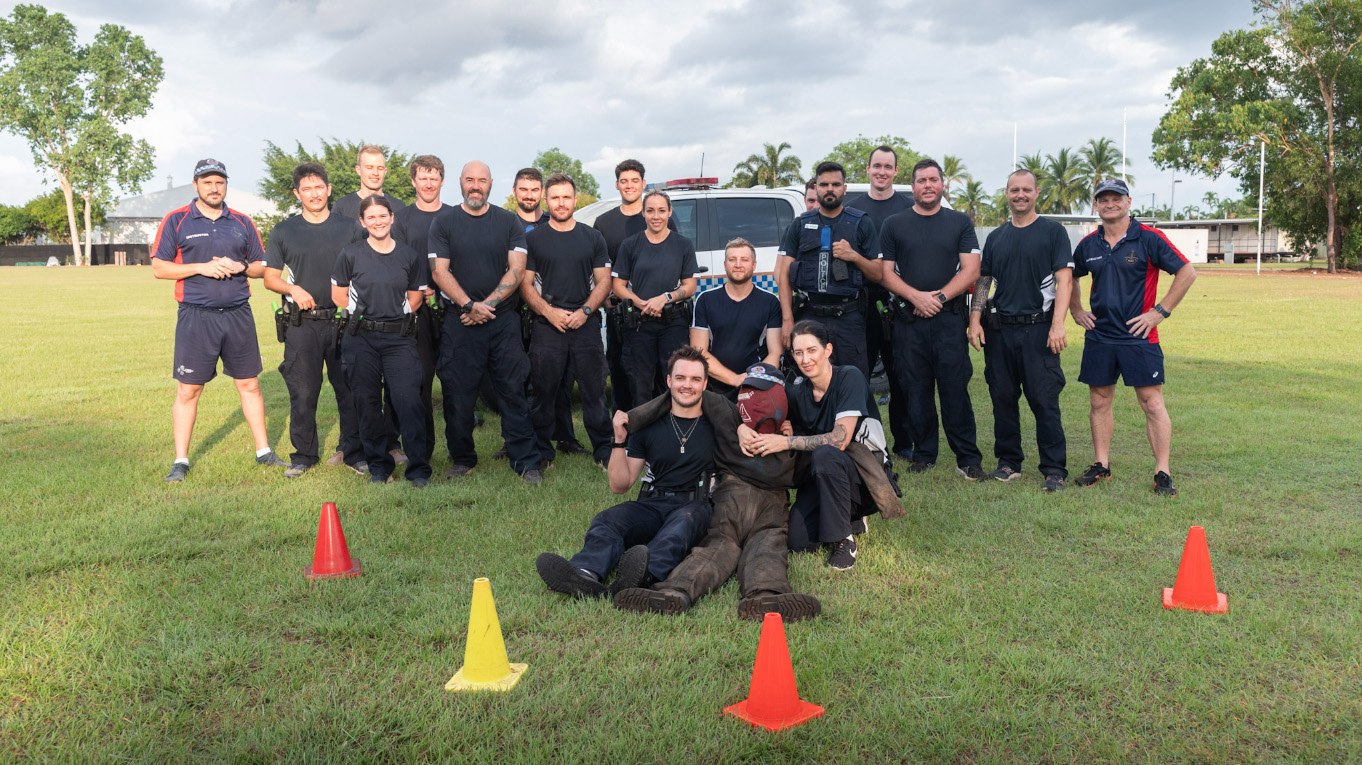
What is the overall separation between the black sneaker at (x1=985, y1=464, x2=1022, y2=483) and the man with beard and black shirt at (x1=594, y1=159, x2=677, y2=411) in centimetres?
263

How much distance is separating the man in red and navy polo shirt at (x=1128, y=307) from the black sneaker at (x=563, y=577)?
373 cm

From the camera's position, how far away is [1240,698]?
315cm

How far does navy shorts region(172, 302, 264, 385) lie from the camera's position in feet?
20.9

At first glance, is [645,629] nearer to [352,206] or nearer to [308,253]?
[308,253]

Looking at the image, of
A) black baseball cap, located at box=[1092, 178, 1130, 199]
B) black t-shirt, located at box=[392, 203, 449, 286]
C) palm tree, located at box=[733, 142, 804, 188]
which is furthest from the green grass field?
palm tree, located at box=[733, 142, 804, 188]

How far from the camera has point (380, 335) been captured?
6.25m

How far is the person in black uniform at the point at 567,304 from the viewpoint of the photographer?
659 centimetres

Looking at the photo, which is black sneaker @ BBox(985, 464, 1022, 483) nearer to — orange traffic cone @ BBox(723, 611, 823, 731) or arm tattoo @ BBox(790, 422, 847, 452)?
arm tattoo @ BBox(790, 422, 847, 452)

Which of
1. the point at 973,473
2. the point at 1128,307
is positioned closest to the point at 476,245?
the point at 973,473

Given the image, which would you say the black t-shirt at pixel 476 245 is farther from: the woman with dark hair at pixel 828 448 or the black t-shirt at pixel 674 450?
the woman with dark hair at pixel 828 448

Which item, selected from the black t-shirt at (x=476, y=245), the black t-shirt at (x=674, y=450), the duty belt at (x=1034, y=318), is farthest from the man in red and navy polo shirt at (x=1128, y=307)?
the black t-shirt at (x=476, y=245)

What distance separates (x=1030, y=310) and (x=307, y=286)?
16.9ft

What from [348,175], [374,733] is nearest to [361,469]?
[374,733]

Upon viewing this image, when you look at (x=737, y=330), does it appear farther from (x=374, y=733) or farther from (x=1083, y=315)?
(x=374, y=733)
